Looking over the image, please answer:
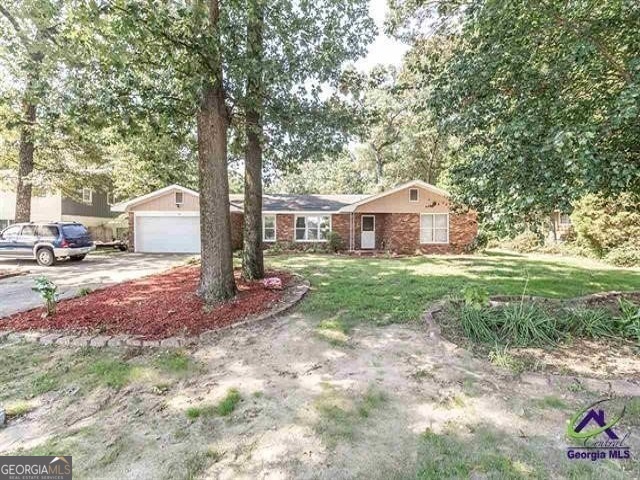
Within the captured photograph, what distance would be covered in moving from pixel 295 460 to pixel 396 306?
166 inches

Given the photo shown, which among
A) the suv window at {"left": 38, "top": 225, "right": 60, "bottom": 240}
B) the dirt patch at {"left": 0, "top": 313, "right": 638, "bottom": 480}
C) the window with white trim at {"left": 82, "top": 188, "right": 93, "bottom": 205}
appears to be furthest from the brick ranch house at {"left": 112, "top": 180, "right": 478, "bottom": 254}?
the dirt patch at {"left": 0, "top": 313, "right": 638, "bottom": 480}

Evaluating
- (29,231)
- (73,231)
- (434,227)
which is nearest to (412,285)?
(434,227)

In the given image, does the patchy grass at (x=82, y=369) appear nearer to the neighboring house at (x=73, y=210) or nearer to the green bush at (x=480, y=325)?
the green bush at (x=480, y=325)

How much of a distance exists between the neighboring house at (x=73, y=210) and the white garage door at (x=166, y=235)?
453 cm

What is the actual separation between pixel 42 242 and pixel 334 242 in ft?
40.8

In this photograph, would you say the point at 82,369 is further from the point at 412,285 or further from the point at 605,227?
the point at 605,227

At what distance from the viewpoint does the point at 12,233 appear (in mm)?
13469

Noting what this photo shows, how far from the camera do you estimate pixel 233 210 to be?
63.2 feet

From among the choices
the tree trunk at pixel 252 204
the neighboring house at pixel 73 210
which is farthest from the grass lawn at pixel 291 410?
the neighboring house at pixel 73 210

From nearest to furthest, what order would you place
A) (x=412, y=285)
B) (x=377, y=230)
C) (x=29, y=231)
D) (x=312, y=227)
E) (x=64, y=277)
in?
(x=412, y=285) → (x=64, y=277) → (x=29, y=231) → (x=377, y=230) → (x=312, y=227)

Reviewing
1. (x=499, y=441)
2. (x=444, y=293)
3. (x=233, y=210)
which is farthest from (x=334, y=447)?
(x=233, y=210)

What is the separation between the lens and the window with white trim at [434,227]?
1841cm

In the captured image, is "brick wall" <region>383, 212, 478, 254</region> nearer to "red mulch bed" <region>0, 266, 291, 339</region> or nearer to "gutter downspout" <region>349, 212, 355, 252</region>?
"gutter downspout" <region>349, 212, 355, 252</region>

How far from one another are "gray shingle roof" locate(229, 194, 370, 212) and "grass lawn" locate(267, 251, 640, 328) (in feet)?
25.3
